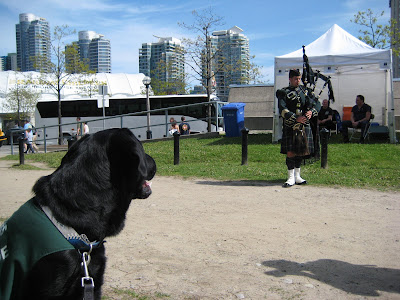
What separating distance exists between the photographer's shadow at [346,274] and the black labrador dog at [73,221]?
200 centimetres

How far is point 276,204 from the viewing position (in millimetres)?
6312

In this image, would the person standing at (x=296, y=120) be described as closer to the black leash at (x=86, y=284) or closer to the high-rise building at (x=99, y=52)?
the black leash at (x=86, y=284)

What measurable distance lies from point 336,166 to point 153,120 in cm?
2256

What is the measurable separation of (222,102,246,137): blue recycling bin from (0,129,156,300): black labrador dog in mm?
13579

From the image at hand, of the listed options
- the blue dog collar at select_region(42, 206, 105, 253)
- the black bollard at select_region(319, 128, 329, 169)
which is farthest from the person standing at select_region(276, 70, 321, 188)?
the blue dog collar at select_region(42, 206, 105, 253)

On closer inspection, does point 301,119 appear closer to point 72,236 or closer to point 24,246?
point 72,236

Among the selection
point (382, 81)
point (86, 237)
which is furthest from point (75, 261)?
point (382, 81)

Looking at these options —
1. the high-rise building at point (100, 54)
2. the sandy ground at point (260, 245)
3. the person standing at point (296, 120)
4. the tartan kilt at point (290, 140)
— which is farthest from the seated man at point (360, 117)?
the high-rise building at point (100, 54)

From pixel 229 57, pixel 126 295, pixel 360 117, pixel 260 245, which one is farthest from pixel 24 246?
pixel 229 57

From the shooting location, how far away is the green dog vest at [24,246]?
6.15ft

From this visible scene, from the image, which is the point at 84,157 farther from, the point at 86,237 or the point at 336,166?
the point at 336,166

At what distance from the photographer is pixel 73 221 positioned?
2031 mm

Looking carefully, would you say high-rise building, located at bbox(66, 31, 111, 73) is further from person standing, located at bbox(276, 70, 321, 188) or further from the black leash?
the black leash

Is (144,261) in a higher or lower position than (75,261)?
lower
